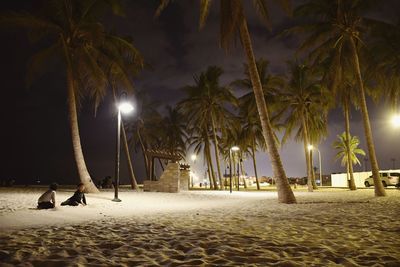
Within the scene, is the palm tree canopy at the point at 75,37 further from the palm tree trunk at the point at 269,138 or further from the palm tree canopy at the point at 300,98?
the palm tree canopy at the point at 300,98

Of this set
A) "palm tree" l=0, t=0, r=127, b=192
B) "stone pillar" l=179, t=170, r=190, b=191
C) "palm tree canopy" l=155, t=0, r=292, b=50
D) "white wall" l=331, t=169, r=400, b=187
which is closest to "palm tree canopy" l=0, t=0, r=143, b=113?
"palm tree" l=0, t=0, r=127, b=192

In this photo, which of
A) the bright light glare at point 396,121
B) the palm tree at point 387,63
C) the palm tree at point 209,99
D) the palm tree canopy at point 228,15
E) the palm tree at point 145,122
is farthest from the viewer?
the palm tree at point 145,122

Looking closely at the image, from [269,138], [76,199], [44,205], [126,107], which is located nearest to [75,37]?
[126,107]

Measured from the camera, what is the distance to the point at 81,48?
18016mm

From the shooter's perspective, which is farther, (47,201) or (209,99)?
(209,99)

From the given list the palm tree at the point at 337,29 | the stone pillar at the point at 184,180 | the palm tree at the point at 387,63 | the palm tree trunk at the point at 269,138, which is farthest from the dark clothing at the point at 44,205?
the palm tree at the point at 387,63

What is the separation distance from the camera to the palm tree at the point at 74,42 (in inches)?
672

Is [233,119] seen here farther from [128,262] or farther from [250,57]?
[128,262]

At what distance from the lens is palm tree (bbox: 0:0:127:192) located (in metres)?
17.1

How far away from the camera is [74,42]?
1809cm

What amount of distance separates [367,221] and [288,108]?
73.3ft

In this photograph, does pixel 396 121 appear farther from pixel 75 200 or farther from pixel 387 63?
pixel 75 200

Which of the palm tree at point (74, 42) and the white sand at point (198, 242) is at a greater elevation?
the palm tree at point (74, 42)

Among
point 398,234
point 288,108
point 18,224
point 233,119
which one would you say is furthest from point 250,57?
point 233,119
